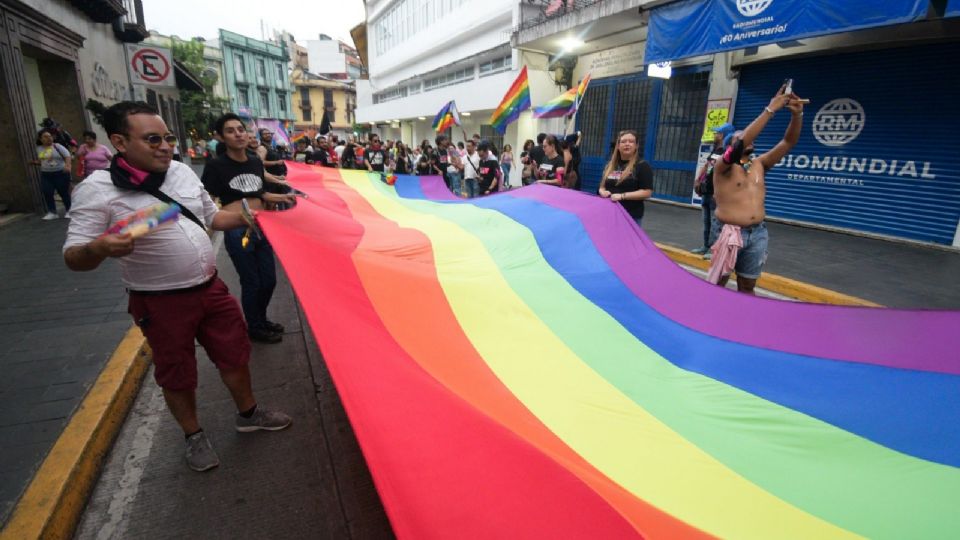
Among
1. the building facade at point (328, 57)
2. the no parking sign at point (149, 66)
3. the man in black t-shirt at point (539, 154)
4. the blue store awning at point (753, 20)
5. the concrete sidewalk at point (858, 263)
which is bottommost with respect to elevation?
the concrete sidewalk at point (858, 263)

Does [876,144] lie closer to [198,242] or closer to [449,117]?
[449,117]

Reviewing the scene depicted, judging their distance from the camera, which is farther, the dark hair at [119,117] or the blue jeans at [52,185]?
the blue jeans at [52,185]

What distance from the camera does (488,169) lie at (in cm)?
928

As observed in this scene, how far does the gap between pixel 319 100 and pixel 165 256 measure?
234 ft

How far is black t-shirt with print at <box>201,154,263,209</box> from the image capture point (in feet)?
12.1

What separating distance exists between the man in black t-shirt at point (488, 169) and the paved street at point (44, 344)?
625 cm

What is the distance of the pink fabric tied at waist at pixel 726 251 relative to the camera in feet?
12.9

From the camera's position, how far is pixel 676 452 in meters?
1.82

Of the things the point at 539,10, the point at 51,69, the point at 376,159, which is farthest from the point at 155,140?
the point at 539,10

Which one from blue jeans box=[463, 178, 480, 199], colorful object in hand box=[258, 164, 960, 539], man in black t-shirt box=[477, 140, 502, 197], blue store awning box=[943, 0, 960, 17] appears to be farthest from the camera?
blue jeans box=[463, 178, 480, 199]

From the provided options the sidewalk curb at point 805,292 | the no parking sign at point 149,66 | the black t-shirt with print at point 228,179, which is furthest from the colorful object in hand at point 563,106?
the black t-shirt with print at point 228,179

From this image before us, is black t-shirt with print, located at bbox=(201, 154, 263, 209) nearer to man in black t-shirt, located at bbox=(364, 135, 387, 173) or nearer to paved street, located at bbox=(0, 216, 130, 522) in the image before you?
paved street, located at bbox=(0, 216, 130, 522)

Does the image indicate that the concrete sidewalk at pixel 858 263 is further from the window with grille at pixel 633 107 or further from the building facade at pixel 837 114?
the window with grille at pixel 633 107

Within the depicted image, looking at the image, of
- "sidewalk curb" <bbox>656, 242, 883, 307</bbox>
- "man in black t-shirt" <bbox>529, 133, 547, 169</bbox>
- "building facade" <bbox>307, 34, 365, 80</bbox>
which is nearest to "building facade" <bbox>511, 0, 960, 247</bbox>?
"man in black t-shirt" <bbox>529, 133, 547, 169</bbox>
